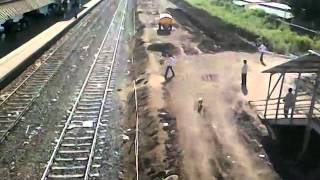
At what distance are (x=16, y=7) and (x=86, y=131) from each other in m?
25.7

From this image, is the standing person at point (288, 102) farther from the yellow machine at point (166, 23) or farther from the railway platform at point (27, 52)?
the yellow machine at point (166, 23)

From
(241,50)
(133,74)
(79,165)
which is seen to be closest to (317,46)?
(241,50)

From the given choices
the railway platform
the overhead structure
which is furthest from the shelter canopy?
the railway platform

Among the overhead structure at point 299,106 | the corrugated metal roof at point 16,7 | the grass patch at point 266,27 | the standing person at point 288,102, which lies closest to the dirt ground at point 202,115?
the overhead structure at point 299,106

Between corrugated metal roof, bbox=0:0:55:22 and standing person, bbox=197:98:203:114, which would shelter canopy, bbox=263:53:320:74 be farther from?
corrugated metal roof, bbox=0:0:55:22

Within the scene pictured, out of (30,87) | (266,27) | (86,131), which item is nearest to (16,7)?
(30,87)

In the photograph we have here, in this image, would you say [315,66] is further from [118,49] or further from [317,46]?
[118,49]

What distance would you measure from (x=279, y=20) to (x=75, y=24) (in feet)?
67.5

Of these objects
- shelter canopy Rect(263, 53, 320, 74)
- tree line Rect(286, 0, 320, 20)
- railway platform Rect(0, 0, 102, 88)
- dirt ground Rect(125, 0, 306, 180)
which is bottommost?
railway platform Rect(0, 0, 102, 88)

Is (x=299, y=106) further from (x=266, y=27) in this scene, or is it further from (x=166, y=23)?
(x=166, y=23)

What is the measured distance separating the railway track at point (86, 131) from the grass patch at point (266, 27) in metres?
12.6

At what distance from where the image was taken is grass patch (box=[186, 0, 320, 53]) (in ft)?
115

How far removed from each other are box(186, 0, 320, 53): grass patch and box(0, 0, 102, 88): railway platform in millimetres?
16409

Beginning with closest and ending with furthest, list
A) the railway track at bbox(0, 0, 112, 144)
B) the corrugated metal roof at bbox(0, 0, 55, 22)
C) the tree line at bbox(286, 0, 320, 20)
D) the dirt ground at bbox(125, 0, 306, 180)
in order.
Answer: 1. the dirt ground at bbox(125, 0, 306, 180)
2. the railway track at bbox(0, 0, 112, 144)
3. the corrugated metal roof at bbox(0, 0, 55, 22)
4. the tree line at bbox(286, 0, 320, 20)
